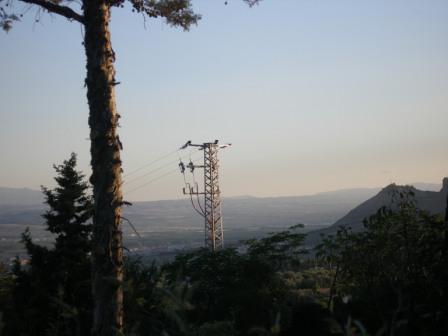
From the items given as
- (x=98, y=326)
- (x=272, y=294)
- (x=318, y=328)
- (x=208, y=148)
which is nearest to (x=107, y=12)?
(x=98, y=326)

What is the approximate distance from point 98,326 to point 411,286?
367 centimetres

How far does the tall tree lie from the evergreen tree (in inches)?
244

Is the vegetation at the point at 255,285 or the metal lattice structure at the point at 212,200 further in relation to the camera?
the metal lattice structure at the point at 212,200

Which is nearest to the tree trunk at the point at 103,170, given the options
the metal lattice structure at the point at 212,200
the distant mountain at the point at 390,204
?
the distant mountain at the point at 390,204

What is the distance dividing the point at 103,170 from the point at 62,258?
31.6 ft

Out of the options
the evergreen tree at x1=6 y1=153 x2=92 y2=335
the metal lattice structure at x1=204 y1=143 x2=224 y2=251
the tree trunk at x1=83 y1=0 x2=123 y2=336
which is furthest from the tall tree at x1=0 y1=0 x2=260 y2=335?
the metal lattice structure at x1=204 y1=143 x2=224 y2=251

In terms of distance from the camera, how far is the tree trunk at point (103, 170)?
19.1 ft

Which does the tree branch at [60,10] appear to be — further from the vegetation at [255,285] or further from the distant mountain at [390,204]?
the distant mountain at [390,204]

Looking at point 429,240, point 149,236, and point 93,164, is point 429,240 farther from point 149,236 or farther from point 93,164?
point 149,236

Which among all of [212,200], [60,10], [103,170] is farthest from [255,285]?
[212,200]

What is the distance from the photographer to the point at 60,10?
6.62 metres

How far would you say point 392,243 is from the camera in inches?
307

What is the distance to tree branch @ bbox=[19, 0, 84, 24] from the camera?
643cm

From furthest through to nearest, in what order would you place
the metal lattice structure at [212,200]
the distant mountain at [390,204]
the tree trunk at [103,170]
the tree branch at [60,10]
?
1. the metal lattice structure at [212,200]
2. the distant mountain at [390,204]
3. the tree branch at [60,10]
4. the tree trunk at [103,170]
